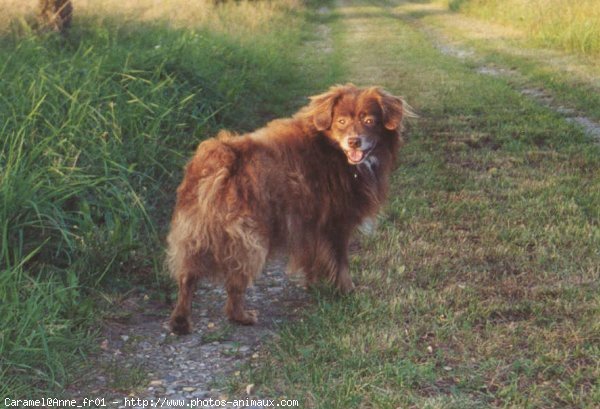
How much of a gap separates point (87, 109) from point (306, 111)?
206 centimetres

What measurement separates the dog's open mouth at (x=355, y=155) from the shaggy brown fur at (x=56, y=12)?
5797mm

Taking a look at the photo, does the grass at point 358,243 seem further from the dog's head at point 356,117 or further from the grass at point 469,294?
the dog's head at point 356,117

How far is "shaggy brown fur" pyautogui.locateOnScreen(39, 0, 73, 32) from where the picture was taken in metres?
9.05

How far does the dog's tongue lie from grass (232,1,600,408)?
2.68 ft

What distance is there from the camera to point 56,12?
927cm

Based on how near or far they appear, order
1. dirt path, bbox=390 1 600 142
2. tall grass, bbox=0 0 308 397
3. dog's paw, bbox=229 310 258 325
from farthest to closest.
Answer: dirt path, bbox=390 1 600 142
dog's paw, bbox=229 310 258 325
tall grass, bbox=0 0 308 397

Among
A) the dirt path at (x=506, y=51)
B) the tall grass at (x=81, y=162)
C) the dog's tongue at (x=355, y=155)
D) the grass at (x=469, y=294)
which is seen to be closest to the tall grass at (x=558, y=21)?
the dirt path at (x=506, y=51)

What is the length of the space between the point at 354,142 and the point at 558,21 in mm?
12643

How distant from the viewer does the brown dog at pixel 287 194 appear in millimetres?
3980

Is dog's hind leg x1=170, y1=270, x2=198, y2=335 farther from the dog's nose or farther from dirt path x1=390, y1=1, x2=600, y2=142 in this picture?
dirt path x1=390, y1=1, x2=600, y2=142

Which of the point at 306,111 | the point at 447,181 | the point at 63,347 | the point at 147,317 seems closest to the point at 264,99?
the point at 447,181

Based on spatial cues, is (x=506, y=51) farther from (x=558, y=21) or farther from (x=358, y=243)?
(x=358, y=243)

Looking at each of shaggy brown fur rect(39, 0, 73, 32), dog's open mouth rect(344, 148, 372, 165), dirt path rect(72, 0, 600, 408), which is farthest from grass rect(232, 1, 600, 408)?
shaggy brown fur rect(39, 0, 73, 32)

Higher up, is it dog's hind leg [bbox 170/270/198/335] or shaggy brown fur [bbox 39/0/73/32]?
shaggy brown fur [bbox 39/0/73/32]
